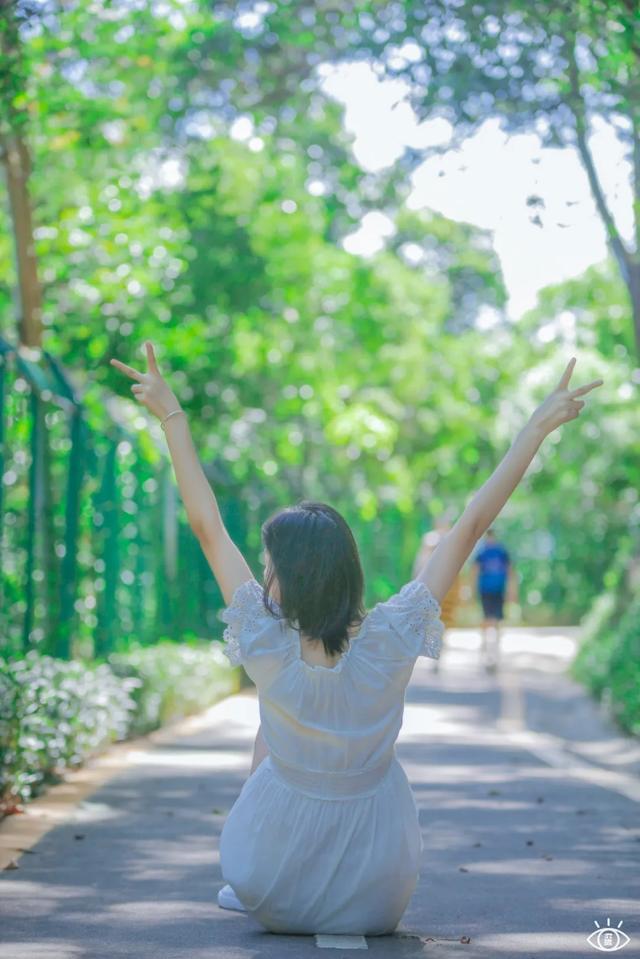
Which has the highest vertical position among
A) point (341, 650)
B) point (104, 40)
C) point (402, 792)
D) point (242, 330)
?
point (104, 40)

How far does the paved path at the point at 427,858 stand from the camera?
622cm

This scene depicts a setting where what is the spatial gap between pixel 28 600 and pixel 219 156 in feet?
41.3

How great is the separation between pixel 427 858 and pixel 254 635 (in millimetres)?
2850

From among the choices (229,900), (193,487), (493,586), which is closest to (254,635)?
(193,487)

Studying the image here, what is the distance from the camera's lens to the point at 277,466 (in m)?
28.6

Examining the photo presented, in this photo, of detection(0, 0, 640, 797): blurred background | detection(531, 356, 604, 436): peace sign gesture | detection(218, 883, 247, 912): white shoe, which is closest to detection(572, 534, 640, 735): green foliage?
detection(0, 0, 640, 797): blurred background

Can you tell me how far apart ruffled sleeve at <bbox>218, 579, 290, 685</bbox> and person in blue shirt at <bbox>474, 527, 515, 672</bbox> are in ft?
59.4

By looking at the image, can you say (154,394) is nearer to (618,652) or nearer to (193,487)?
(193,487)

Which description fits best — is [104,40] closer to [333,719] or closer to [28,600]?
[28,600]

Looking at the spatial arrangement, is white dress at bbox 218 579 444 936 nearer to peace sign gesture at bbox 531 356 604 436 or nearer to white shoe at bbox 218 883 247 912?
white shoe at bbox 218 883 247 912

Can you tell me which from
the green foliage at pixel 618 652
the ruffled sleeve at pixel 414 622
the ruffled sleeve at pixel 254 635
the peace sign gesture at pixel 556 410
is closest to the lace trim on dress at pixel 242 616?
the ruffled sleeve at pixel 254 635

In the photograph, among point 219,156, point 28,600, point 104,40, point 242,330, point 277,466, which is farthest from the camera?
point 277,466

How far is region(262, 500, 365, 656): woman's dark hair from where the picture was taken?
6.02m

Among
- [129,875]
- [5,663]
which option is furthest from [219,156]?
[129,875]
